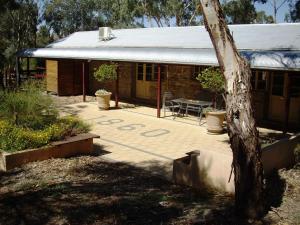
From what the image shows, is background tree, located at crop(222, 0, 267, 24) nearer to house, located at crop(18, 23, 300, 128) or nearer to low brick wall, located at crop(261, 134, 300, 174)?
house, located at crop(18, 23, 300, 128)

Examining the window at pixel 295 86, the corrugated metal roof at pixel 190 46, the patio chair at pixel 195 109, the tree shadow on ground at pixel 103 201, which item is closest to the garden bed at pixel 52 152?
the tree shadow on ground at pixel 103 201

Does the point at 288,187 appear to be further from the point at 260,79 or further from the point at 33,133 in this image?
the point at 260,79

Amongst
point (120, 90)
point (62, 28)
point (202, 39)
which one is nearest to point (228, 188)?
point (202, 39)

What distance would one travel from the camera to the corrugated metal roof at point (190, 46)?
1129cm

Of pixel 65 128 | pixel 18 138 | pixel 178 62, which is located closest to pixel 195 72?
pixel 178 62

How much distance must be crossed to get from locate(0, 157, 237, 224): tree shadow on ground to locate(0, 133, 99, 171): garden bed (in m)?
0.39

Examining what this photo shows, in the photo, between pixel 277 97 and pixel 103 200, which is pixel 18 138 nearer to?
pixel 103 200

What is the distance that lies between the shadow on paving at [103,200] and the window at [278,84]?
7269 millimetres

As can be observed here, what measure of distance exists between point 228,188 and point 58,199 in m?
2.81

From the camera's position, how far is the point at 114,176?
7.67 metres

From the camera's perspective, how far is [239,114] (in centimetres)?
475

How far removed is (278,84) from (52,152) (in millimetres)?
8454

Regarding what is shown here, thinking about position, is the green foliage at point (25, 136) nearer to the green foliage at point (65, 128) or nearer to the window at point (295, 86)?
the green foliage at point (65, 128)

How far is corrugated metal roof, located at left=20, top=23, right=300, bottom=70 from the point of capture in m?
11.3
